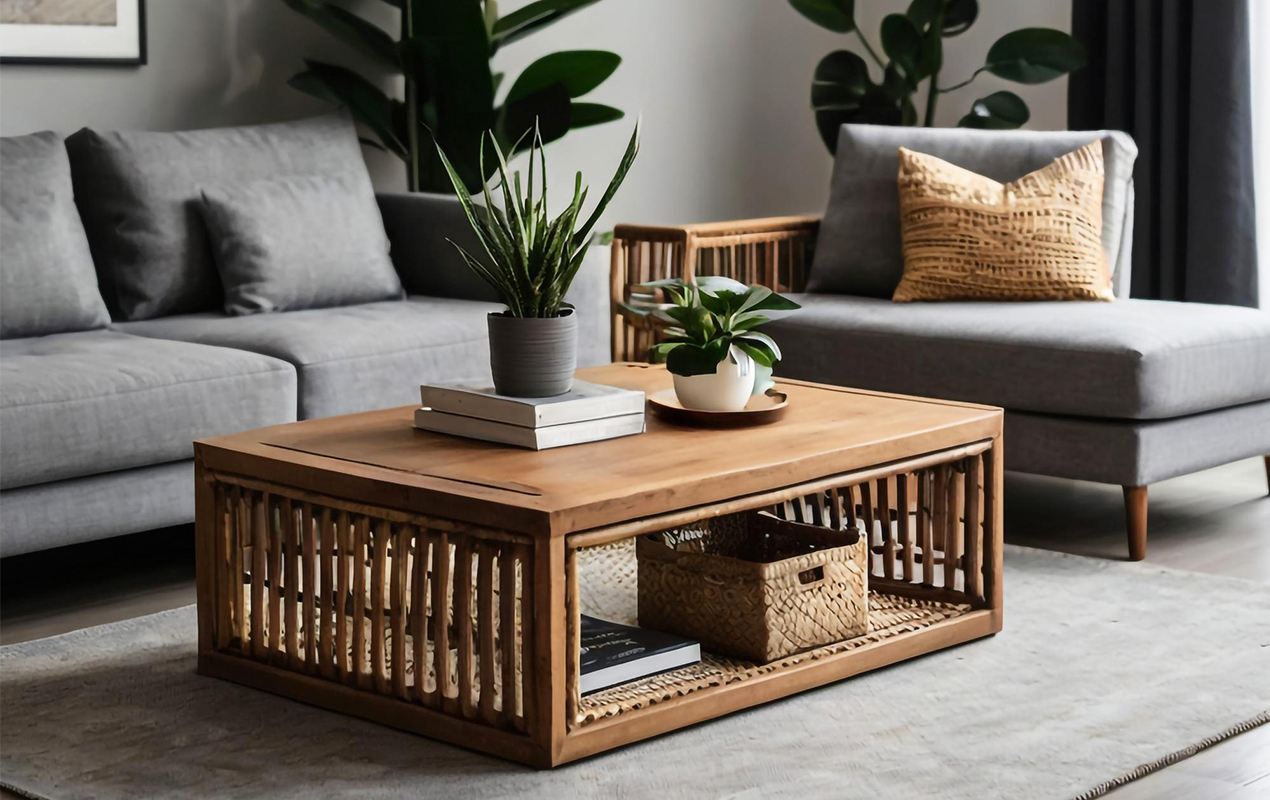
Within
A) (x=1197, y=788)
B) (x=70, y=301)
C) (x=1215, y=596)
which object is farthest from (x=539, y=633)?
(x=70, y=301)

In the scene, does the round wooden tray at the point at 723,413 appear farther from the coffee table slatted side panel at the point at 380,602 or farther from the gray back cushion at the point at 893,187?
the gray back cushion at the point at 893,187

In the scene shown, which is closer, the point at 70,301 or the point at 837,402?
the point at 837,402

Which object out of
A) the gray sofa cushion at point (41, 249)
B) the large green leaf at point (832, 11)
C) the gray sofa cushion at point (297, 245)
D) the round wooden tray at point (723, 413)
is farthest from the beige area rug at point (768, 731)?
the large green leaf at point (832, 11)

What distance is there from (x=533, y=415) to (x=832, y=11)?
10.0ft

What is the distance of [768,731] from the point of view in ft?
6.89

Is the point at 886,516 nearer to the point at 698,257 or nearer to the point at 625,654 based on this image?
the point at 625,654

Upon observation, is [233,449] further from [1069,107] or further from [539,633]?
[1069,107]

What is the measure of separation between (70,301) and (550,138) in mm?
1361

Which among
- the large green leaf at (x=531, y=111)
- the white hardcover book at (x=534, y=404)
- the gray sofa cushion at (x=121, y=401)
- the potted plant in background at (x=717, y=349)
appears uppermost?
the large green leaf at (x=531, y=111)

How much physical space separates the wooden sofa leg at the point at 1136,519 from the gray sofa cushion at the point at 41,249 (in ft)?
6.91

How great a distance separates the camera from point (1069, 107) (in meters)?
4.88

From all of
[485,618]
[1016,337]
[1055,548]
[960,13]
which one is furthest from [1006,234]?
[485,618]

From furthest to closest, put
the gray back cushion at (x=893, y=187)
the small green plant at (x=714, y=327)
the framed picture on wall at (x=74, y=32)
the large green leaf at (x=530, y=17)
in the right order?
the large green leaf at (x=530, y=17) < the gray back cushion at (x=893, y=187) < the framed picture on wall at (x=74, y=32) < the small green plant at (x=714, y=327)

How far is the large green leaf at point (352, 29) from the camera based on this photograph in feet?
13.0
